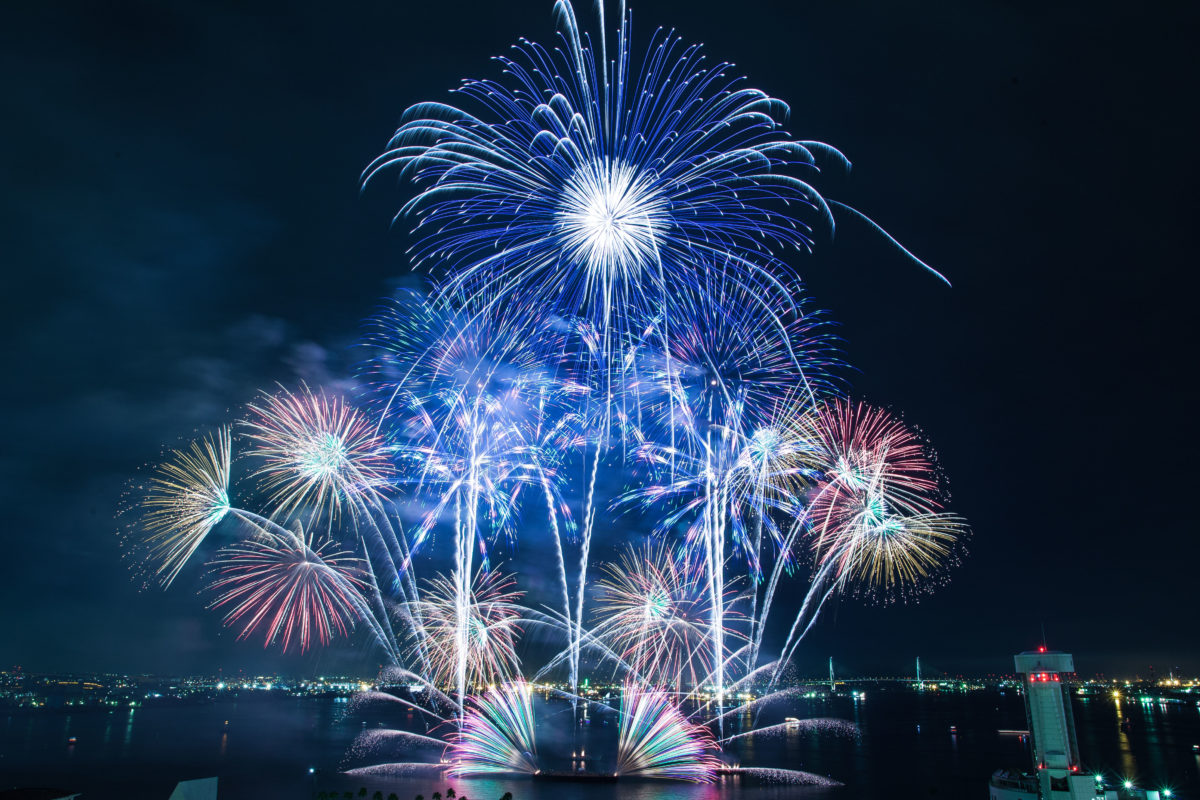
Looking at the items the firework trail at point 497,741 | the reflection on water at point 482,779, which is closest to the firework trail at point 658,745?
the reflection on water at point 482,779

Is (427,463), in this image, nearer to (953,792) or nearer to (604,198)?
(604,198)

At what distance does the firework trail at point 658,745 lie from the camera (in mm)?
48469

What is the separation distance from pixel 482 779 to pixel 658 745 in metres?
12.4

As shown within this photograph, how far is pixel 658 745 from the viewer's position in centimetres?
4975

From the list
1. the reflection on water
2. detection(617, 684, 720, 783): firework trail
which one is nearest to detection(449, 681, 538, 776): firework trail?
the reflection on water

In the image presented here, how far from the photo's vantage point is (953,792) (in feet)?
167

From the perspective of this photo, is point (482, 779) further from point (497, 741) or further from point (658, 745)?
point (658, 745)

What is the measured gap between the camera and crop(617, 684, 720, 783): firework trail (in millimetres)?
48469

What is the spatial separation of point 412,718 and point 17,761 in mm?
84340

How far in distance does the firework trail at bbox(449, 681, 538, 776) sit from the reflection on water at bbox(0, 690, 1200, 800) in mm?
2995

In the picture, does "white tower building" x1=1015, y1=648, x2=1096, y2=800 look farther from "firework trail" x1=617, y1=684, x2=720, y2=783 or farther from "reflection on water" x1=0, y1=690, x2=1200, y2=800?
"firework trail" x1=617, y1=684, x2=720, y2=783

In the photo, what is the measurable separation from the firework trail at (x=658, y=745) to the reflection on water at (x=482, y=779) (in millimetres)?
1650

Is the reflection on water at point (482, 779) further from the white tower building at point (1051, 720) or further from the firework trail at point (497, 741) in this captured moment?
the white tower building at point (1051, 720)

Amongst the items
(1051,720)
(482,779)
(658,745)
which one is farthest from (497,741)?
(1051,720)
